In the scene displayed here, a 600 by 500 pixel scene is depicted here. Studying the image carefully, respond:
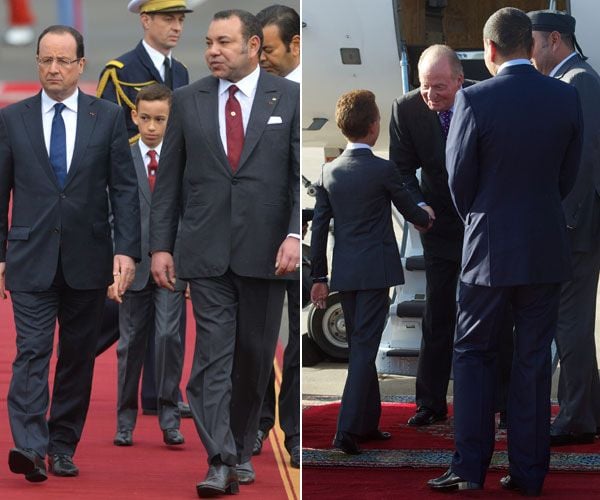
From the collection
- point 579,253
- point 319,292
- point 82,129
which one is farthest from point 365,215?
point 82,129

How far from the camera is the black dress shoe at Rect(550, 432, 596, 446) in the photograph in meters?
5.35

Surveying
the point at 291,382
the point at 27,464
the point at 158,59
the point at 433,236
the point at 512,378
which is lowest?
the point at 27,464

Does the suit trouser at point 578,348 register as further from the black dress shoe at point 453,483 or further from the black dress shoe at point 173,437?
the black dress shoe at point 173,437

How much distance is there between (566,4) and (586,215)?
10.8ft

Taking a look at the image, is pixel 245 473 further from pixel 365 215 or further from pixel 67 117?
pixel 67 117

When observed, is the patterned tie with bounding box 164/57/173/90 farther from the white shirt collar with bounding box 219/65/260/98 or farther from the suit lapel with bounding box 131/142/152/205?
the white shirt collar with bounding box 219/65/260/98

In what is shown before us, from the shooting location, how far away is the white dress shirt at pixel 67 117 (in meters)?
5.10

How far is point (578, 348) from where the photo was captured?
5.36m

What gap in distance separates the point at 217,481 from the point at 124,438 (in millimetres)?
1154

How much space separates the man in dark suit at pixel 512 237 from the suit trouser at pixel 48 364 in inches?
50.6

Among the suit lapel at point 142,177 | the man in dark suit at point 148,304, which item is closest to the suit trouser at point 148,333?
the man in dark suit at point 148,304

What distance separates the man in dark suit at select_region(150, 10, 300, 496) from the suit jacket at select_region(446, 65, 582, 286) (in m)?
0.54

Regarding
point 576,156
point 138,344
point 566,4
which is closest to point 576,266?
→ point 576,156

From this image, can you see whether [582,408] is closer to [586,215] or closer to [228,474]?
[586,215]
